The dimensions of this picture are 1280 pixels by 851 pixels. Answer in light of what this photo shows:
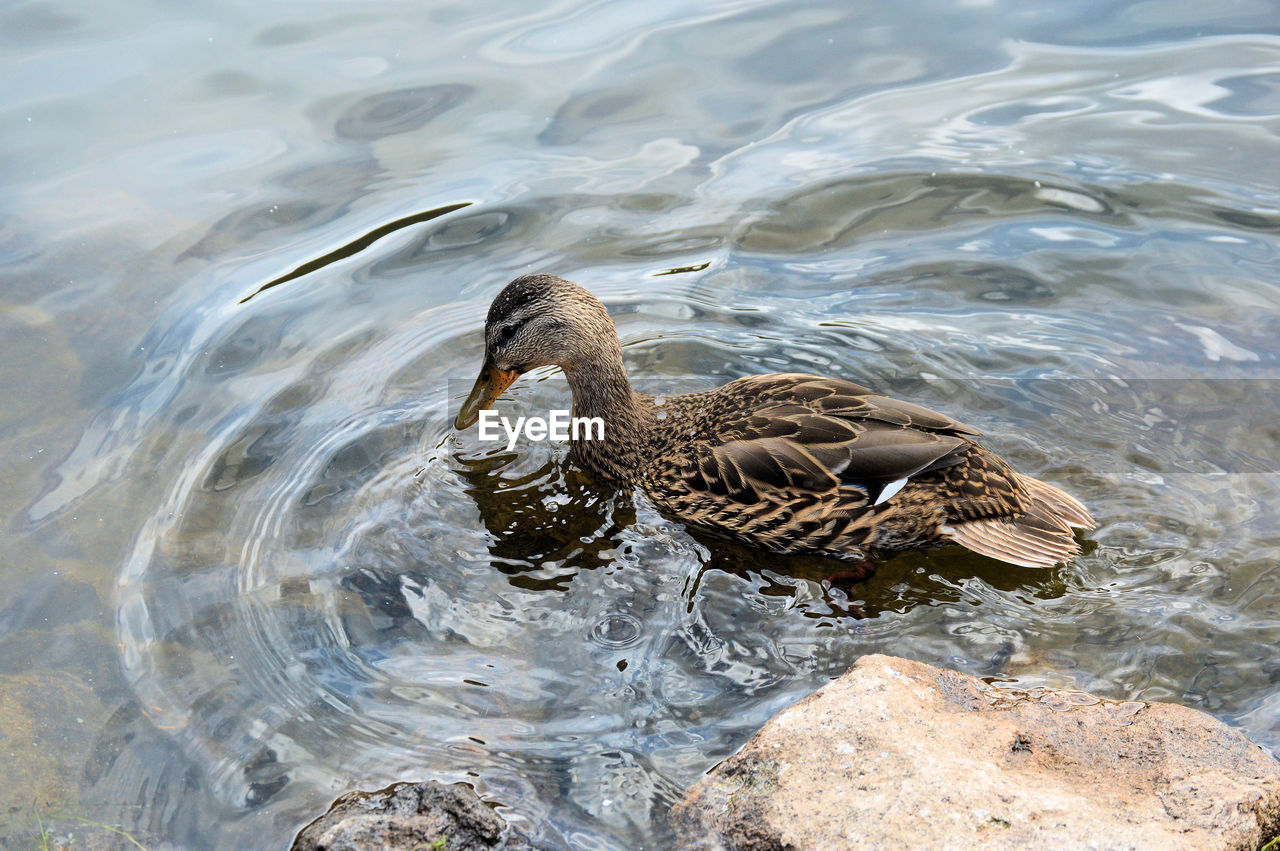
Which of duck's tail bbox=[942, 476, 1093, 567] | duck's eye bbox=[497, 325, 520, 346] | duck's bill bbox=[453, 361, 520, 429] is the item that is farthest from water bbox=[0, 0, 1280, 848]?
duck's eye bbox=[497, 325, 520, 346]

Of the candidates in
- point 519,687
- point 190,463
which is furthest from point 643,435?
point 190,463

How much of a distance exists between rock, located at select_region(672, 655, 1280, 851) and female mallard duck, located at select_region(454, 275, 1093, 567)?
105cm

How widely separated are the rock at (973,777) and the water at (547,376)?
0.47 metres

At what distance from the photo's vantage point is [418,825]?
352 cm

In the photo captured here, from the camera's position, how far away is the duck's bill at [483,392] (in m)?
5.91

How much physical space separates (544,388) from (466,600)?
2.02m

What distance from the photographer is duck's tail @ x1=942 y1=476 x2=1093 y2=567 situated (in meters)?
4.89

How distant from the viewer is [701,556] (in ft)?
17.3

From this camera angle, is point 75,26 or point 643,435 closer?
point 643,435

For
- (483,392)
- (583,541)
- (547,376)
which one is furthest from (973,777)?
(547,376)

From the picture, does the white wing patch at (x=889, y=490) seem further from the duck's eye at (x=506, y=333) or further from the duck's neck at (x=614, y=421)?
the duck's eye at (x=506, y=333)

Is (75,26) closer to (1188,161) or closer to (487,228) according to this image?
(487,228)

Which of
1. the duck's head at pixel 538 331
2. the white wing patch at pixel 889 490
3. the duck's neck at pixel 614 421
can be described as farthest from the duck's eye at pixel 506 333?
the white wing patch at pixel 889 490

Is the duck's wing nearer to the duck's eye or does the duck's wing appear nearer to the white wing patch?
the white wing patch
